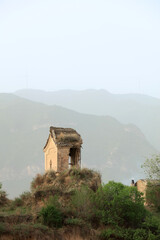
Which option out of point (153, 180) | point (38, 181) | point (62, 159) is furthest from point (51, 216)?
point (153, 180)

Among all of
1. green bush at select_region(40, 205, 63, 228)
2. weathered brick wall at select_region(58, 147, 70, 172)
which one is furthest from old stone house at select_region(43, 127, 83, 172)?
green bush at select_region(40, 205, 63, 228)

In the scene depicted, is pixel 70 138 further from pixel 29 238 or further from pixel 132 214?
pixel 29 238

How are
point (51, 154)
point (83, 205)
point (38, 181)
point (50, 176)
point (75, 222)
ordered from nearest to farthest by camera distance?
1. point (75, 222)
2. point (83, 205)
3. point (50, 176)
4. point (38, 181)
5. point (51, 154)

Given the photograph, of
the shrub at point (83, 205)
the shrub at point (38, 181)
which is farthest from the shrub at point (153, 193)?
the shrub at point (83, 205)

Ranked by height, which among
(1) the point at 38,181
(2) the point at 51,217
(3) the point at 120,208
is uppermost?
(1) the point at 38,181

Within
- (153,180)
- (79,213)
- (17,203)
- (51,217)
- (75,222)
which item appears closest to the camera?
(51,217)

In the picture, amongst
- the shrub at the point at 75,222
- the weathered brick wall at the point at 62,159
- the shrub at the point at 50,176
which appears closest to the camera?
the shrub at the point at 75,222

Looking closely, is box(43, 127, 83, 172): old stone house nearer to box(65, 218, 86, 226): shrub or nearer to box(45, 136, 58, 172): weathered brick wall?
box(45, 136, 58, 172): weathered brick wall

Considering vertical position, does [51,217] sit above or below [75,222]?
above

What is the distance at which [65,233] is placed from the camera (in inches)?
739

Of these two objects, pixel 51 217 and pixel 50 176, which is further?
pixel 50 176

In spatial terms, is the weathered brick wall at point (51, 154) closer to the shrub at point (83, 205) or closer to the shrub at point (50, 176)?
the shrub at point (50, 176)

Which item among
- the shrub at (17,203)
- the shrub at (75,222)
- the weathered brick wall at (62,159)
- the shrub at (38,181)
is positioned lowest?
the shrub at (75,222)

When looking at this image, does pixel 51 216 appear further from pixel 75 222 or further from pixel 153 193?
pixel 153 193
